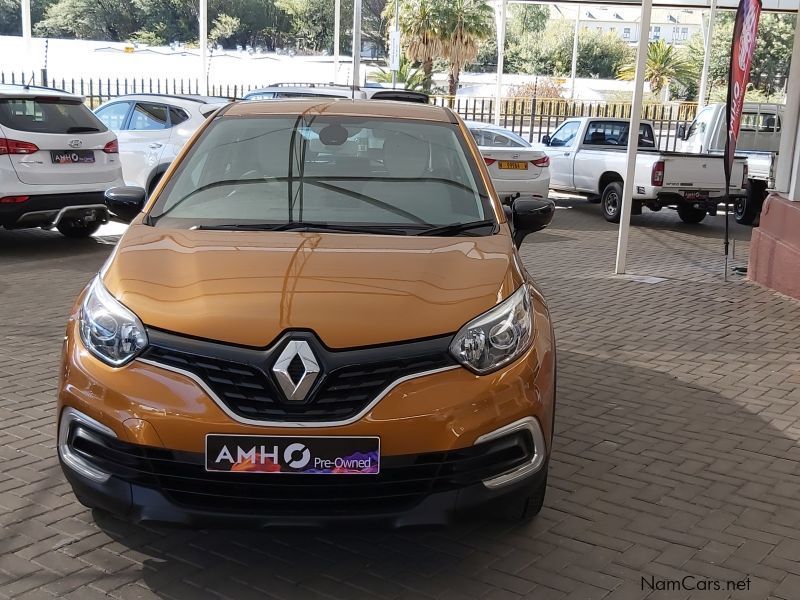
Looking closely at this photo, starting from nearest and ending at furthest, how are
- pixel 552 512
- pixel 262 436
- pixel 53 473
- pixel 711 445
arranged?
pixel 262 436 < pixel 552 512 < pixel 53 473 < pixel 711 445

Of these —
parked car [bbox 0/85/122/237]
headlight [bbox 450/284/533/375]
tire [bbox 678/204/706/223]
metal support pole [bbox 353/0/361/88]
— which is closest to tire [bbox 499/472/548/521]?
headlight [bbox 450/284/533/375]

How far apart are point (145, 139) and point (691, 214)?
9.42 meters

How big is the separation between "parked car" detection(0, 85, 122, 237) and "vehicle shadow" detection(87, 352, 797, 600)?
721 centimetres

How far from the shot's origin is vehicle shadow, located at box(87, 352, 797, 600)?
350 cm

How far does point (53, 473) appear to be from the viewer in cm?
444

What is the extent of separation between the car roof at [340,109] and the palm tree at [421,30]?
32191mm

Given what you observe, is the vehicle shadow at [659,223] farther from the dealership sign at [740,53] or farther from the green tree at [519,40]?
the green tree at [519,40]

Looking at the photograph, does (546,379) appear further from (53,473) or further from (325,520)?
(53,473)

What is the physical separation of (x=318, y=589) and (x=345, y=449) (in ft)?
2.24

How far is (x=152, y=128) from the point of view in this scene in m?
12.6

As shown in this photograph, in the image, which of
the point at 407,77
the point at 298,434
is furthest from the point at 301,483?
the point at 407,77

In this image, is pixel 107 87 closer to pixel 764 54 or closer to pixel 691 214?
pixel 691 214

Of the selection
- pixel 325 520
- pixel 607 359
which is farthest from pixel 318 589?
pixel 607 359

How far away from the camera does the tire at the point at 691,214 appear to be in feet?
53.7
